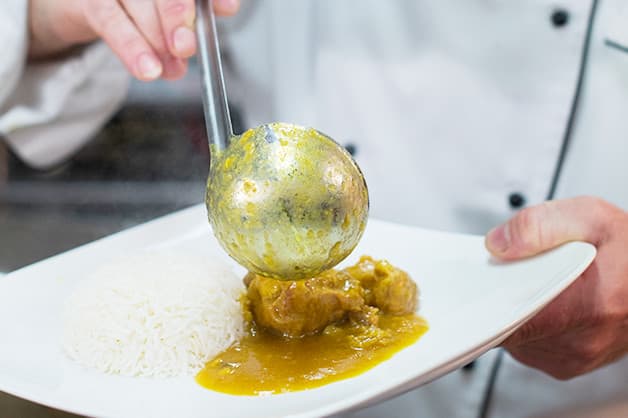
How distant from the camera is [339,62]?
1.74 meters

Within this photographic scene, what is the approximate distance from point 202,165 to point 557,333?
126cm

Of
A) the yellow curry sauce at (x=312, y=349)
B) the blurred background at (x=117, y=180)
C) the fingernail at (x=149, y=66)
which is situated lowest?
the blurred background at (x=117, y=180)

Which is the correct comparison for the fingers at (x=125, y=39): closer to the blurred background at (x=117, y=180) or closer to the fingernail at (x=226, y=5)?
the fingernail at (x=226, y=5)

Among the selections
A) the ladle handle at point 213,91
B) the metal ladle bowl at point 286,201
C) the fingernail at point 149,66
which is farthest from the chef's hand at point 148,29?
the metal ladle bowl at point 286,201

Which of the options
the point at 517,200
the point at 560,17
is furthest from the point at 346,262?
the point at 560,17

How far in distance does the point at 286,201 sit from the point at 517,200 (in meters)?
0.84

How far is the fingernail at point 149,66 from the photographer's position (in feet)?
4.17

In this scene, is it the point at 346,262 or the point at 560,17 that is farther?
the point at 560,17

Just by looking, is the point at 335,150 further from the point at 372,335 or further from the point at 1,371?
the point at 1,371

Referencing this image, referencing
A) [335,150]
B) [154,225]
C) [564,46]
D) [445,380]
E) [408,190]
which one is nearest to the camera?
[335,150]

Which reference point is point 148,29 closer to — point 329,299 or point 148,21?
point 148,21

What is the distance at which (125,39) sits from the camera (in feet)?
4.35

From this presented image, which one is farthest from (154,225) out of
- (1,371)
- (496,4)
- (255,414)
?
(496,4)

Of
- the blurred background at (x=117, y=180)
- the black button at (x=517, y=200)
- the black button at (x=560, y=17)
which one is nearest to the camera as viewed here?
the black button at (x=560, y=17)
